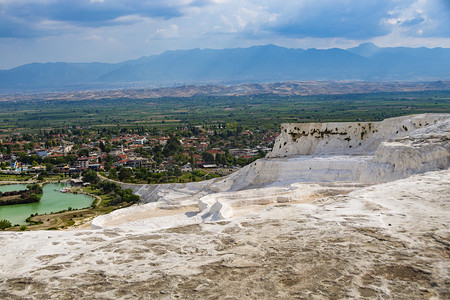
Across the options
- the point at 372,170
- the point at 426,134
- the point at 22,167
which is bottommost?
the point at 22,167

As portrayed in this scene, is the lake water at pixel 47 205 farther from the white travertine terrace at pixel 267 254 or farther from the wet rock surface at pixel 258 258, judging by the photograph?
the wet rock surface at pixel 258 258

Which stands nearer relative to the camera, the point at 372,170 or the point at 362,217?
the point at 362,217

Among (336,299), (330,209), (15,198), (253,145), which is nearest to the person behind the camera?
(336,299)

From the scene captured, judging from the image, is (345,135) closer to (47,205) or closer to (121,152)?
(47,205)

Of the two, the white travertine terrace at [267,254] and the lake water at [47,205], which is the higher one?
the white travertine terrace at [267,254]

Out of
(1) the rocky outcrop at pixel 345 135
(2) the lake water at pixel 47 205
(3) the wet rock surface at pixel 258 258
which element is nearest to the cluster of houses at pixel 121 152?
(2) the lake water at pixel 47 205

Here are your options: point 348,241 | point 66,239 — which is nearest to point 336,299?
point 348,241

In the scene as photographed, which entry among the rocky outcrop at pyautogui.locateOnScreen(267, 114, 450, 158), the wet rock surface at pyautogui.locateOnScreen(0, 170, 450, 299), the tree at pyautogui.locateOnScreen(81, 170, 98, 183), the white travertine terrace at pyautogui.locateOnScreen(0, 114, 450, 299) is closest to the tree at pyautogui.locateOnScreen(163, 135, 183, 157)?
the tree at pyautogui.locateOnScreen(81, 170, 98, 183)

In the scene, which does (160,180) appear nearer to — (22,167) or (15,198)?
(15,198)
